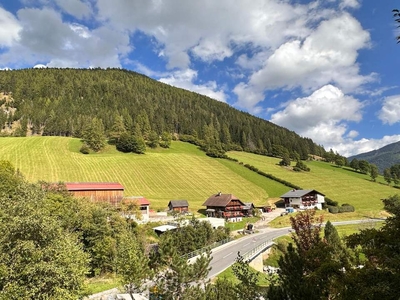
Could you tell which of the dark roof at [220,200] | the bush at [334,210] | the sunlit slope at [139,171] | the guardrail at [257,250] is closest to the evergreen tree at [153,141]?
the sunlit slope at [139,171]

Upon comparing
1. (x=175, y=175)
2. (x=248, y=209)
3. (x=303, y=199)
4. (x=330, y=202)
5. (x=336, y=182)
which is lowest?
(x=248, y=209)

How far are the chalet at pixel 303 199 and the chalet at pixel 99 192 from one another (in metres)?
59.1

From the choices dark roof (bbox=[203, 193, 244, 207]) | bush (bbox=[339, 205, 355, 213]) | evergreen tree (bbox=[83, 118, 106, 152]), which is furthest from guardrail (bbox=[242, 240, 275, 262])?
evergreen tree (bbox=[83, 118, 106, 152])

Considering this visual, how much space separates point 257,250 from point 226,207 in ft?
111

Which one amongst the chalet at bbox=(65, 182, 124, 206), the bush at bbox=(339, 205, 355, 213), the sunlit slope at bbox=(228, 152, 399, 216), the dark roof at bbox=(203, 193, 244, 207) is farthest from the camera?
the sunlit slope at bbox=(228, 152, 399, 216)

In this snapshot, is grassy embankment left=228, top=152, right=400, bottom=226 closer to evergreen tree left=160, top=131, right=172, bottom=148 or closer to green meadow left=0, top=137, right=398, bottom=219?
green meadow left=0, top=137, right=398, bottom=219

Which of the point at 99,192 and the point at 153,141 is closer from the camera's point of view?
the point at 99,192

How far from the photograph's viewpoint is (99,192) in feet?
235

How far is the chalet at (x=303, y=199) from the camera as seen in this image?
100938 millimetres

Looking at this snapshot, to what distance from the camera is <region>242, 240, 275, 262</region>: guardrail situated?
154 ft

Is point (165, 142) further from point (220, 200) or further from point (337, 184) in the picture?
point (337, 184)

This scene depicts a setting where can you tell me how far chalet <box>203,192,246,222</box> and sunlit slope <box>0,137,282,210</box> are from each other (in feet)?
16.8

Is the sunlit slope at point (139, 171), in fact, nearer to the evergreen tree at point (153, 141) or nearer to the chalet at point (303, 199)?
the evergreen tree at point (153, 141)

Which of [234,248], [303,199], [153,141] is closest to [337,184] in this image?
[303,199]
